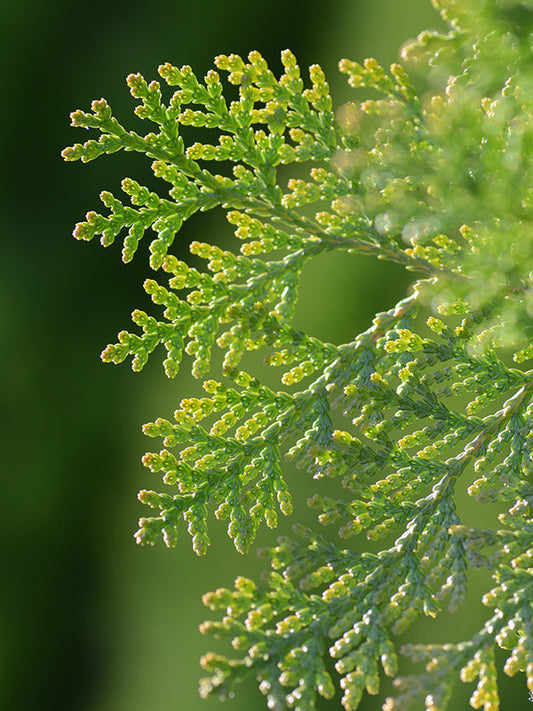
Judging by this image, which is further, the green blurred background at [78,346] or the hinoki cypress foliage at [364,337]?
the green blurred background at [78,346]

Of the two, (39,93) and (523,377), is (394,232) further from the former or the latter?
(39,93)

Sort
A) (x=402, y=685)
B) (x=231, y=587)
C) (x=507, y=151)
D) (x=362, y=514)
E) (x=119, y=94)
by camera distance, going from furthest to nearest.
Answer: (x=119, y=94) → (x=231, y=587) → (x=362, y=514) → (x=507, y=151) → (x=402, y=685)

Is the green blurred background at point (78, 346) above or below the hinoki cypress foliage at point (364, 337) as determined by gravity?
above

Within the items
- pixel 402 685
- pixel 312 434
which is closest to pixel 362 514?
pixel 312 434

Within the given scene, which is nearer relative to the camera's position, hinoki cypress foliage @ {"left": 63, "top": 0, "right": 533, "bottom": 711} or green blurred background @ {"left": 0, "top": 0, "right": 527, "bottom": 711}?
hinoki cypress foliage @ {"left": 63, "top": 0, "right": 533, "bottom": 711}

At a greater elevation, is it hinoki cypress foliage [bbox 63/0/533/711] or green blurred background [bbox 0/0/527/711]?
green blurred background [bbox 0/0/527/711]
